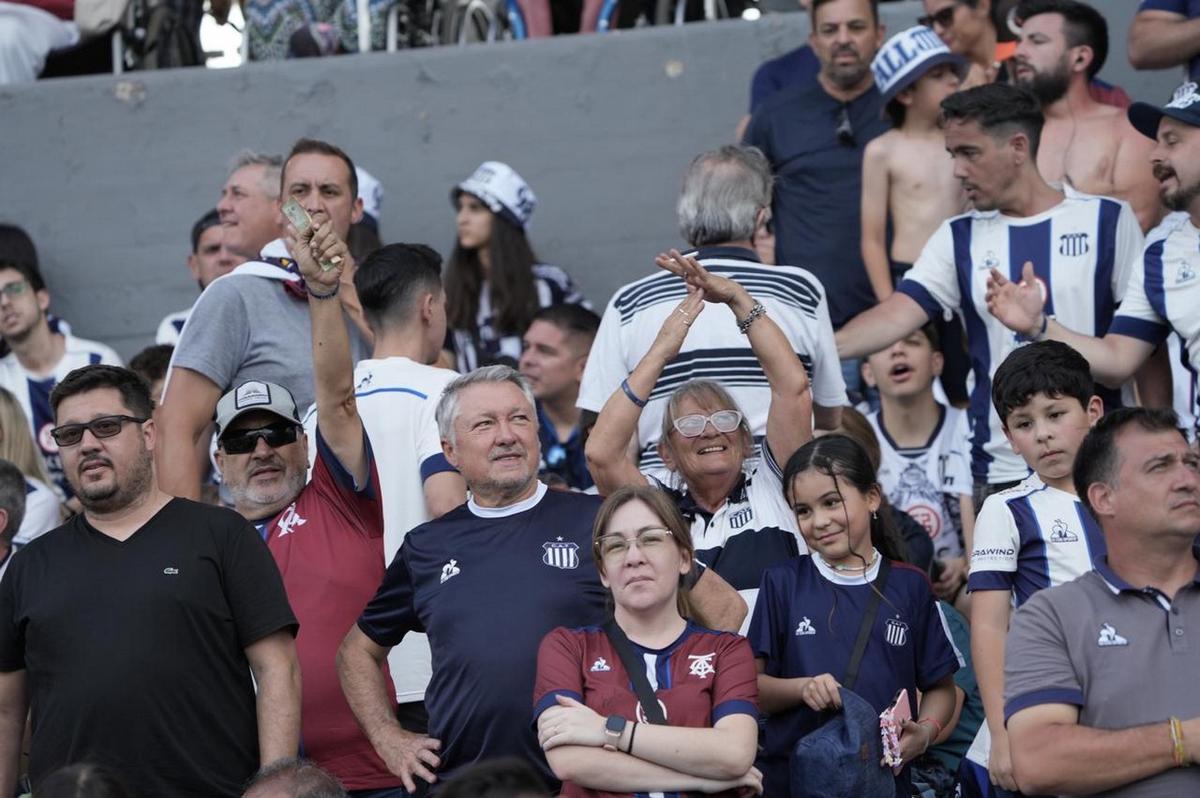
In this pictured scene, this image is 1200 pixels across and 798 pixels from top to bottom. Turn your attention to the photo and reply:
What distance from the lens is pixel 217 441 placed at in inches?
233

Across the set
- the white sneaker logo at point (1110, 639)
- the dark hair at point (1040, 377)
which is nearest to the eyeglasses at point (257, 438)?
the dark hair at point (1040, 377)

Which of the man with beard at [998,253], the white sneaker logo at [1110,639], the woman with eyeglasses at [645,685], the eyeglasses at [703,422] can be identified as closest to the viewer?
the white sneaker logo at [1110,639]

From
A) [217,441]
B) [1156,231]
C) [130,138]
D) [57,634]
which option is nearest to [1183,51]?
[1156,231]

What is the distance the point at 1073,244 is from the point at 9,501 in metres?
3.77

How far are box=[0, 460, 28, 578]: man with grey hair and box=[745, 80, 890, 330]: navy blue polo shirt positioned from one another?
3566 millimetres

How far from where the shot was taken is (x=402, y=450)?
5875 mm

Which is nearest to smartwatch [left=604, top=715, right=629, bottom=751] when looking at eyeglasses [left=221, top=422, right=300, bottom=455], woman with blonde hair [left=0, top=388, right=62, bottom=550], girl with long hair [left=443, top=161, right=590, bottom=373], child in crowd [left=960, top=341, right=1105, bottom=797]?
child in crowd [left=960, top=341, right=1105, bottom=797]

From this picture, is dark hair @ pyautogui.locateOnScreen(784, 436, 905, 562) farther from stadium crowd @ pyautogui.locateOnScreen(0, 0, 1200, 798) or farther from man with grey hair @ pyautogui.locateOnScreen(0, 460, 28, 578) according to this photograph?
man with grey hair @ pyautogui.locateOnScreen(0, 460, 28, 578)

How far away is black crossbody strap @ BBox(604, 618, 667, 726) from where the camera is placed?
190 inches

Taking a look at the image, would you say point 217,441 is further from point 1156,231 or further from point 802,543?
point 1156,231

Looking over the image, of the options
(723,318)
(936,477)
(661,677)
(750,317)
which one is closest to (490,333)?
(936,477)

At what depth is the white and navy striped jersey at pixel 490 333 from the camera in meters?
8.66

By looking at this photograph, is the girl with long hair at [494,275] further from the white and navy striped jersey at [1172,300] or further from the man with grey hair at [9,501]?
the white and navy striped jersey at [1172,300]

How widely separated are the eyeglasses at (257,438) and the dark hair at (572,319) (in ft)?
7.98
